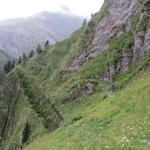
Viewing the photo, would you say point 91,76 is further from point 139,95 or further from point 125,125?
point 125,125

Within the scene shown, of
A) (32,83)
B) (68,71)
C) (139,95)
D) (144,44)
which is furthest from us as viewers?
(68,71)

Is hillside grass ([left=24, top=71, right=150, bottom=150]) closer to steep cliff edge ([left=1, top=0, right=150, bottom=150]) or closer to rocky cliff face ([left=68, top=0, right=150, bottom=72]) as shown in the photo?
steep cliff edge ([left=1, top=0, right=150, bottom=150])

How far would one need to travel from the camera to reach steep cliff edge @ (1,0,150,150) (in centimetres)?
3732

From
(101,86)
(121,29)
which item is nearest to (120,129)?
(101,86)

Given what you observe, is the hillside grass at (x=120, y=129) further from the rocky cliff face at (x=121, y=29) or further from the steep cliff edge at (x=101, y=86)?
the rocky cliff face at (x=121, y=29)

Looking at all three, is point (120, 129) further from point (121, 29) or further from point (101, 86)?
point (121, 29)

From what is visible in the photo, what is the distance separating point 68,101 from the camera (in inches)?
3836

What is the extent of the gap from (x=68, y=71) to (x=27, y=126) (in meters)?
20.0

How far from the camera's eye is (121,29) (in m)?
97.1

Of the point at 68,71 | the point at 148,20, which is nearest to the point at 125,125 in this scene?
the point at 148,20

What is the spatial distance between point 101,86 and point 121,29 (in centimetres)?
1705

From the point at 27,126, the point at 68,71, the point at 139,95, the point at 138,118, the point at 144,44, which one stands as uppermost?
the point at 138,118

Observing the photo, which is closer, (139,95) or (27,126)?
(139,95)

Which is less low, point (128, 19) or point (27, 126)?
point (128, 19)
